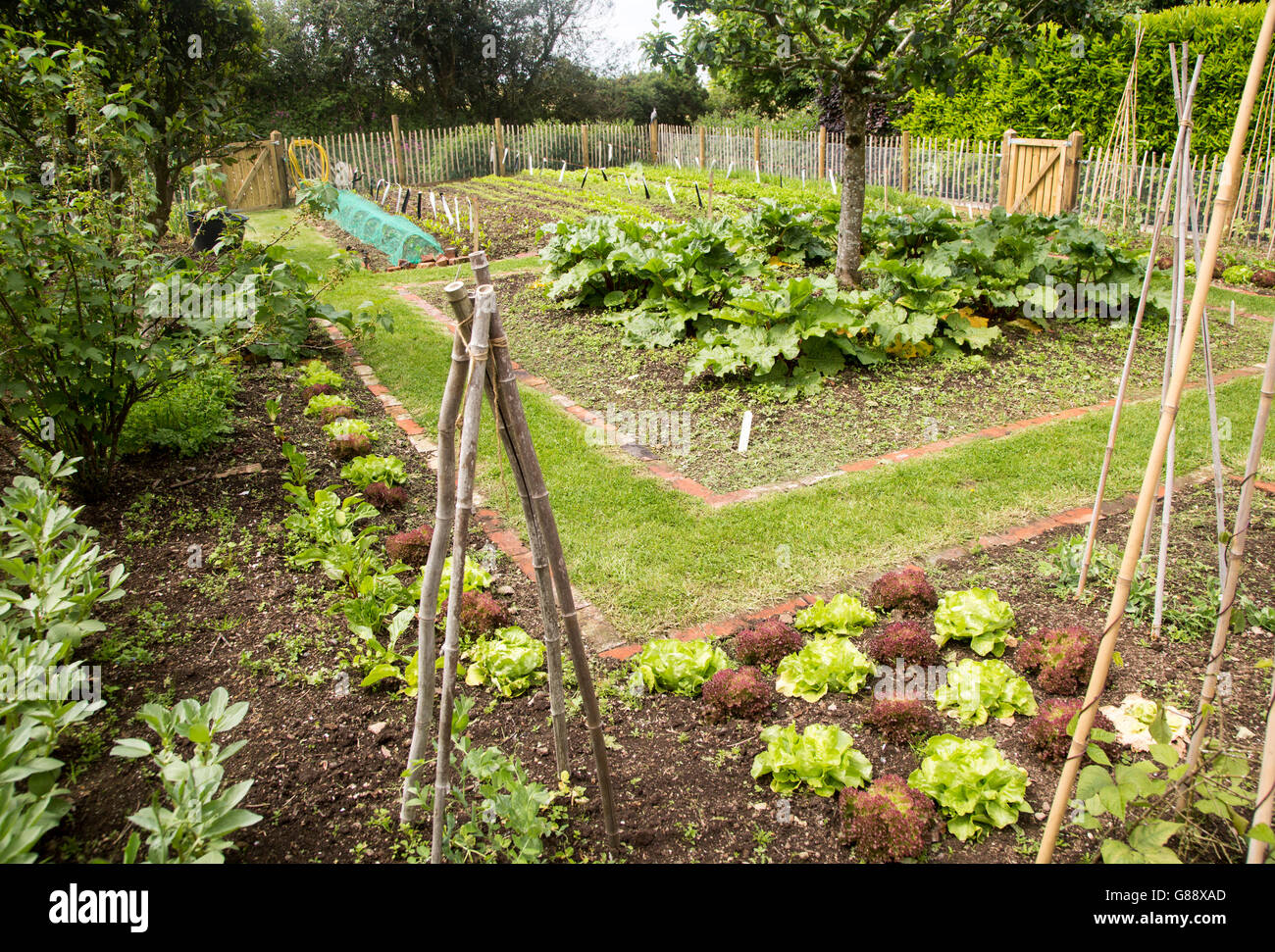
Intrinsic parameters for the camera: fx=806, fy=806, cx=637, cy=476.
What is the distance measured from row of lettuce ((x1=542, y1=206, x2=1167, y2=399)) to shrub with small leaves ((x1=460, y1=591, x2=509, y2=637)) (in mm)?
3116

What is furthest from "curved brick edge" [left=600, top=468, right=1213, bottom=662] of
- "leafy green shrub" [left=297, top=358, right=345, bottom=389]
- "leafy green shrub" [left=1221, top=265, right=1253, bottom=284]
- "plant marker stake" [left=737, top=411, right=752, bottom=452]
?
"leafy green shrub" [left=1221, top=265, right=1253, bottom=284]

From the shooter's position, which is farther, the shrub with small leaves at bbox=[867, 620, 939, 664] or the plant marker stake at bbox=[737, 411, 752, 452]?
the plant marker stake at bbox=[737, 411, 752, 452]

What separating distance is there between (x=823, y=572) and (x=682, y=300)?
13.2 feet

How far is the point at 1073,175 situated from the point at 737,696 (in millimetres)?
12768

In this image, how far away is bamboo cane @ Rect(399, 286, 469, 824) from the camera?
212cm

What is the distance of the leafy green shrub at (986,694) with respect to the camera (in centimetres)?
291

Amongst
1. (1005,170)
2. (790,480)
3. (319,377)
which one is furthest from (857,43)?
(1005,170)

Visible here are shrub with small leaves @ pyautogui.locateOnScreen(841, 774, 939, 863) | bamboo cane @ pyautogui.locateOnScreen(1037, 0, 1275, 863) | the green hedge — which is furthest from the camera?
the green hedge

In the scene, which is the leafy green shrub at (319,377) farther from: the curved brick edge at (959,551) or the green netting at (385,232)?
the green netting at (385,232)

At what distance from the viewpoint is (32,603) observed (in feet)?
8.78

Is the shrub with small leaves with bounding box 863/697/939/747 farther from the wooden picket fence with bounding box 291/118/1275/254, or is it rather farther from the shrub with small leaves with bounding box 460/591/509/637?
the wooden picket fence with bounding box 291/118/1275/254

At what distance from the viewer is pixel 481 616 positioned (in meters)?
3.32
